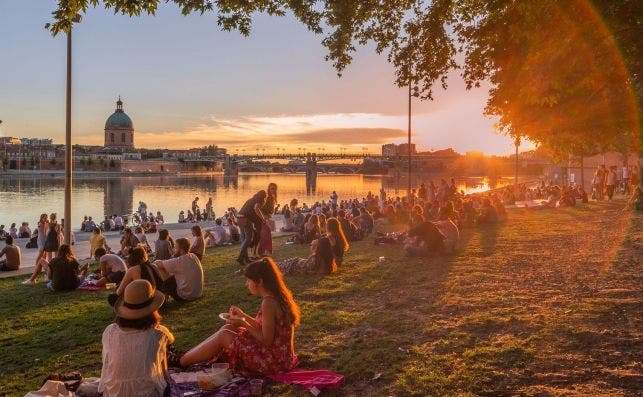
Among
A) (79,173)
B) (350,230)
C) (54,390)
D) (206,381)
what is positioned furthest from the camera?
(79,173)

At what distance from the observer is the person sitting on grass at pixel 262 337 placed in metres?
5.09

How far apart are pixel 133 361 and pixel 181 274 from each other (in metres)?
4.53

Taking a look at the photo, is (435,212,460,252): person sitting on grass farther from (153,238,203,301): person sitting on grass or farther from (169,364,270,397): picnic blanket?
(169,364,270,397): picnic blanket

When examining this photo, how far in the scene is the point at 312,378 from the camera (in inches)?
200

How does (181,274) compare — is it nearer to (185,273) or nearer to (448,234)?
(185,273)

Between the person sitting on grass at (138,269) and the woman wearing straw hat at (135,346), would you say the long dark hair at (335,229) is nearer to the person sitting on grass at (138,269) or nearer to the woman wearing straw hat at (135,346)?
the person sitting on grass at (138,269)

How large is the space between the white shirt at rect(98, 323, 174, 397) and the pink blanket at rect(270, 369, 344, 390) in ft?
4.39

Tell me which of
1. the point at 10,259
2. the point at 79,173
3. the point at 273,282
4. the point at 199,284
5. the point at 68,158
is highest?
the point at 68,158

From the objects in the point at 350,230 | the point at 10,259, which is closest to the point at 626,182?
the point at 350,230

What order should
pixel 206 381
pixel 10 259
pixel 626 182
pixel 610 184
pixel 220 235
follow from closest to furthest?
pixel 206 381, pixel 10 259, pixel 220 235, pixel 610 184, pixel 626 182

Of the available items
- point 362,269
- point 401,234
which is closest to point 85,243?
point 401,234

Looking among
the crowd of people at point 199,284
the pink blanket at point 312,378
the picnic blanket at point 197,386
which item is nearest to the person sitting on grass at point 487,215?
the crowd of people at point 199,284

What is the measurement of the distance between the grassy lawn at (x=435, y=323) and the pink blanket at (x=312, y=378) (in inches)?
4.0

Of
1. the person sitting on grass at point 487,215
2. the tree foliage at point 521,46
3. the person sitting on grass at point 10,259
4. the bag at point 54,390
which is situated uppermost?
the tree foliage at point 521,46
